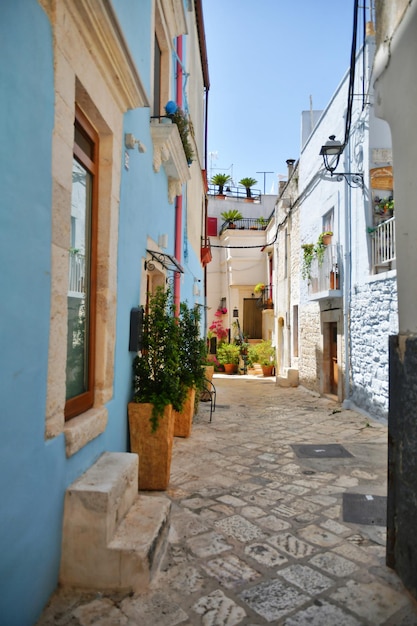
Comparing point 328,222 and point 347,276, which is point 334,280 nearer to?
point 347,276

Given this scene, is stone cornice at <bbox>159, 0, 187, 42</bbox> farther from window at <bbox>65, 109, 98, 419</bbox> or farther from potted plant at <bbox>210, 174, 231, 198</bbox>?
potted plant at <bbox>210, 174, 231, 198</bbox>

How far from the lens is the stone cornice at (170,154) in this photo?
482 centimetres

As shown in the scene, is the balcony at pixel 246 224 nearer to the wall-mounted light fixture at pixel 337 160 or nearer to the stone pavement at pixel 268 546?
the wall-mounted light fixture at pixel 337 160

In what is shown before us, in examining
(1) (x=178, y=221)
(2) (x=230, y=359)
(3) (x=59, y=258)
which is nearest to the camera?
(3) (x=59, y=258)

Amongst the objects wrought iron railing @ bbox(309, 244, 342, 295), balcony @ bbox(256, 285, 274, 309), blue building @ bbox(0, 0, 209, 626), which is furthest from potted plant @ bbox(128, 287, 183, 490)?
balcony @ bbox(256, 285, 274, 309)

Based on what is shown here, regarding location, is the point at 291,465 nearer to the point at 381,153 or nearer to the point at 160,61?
the point at 160,61

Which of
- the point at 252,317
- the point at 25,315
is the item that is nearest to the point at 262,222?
the point at 252,317

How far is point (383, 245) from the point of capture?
316 inches

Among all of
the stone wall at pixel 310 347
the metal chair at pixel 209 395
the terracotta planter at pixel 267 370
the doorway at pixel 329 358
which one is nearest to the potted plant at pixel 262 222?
the terracotta planter at pixel 267 370

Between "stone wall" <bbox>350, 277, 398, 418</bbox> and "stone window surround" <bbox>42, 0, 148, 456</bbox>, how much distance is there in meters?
5.56

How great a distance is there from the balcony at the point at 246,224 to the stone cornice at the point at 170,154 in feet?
65.0

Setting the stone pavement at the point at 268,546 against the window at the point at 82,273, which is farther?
the window at the point at 82,273

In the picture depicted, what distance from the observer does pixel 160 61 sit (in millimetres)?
6047

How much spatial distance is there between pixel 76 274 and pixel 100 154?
0.97m
